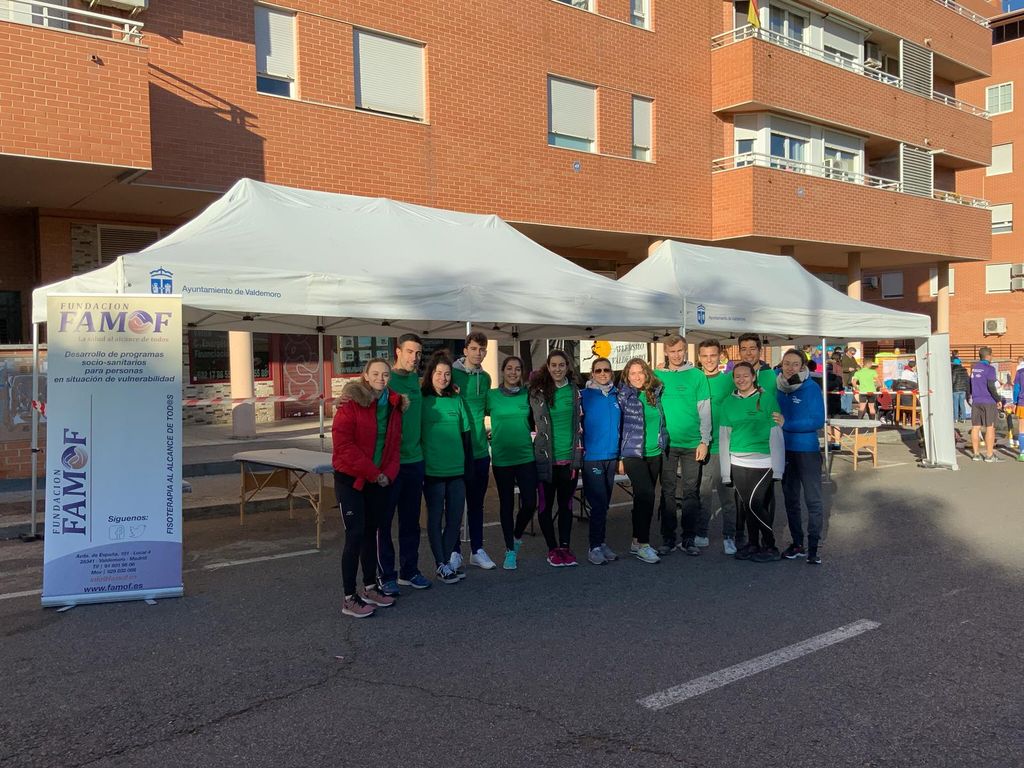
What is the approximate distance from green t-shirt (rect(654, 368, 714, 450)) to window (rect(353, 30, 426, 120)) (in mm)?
10278

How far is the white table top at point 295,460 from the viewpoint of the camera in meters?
7.70

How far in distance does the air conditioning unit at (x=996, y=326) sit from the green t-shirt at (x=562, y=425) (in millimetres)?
36829

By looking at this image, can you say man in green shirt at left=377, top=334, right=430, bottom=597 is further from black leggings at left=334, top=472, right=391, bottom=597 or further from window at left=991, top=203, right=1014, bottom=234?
window at left=991, top=203, right=1014, bottom=234

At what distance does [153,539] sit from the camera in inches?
243

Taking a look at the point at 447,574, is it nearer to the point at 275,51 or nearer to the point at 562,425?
the point at 562,425

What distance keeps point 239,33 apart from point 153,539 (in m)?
10.6

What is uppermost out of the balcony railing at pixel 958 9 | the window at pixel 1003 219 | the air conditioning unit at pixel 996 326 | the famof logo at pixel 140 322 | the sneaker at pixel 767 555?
the balcony railing at pixel 958 9

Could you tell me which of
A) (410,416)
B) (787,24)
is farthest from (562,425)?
(787,24)

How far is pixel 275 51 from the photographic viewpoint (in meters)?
14.6

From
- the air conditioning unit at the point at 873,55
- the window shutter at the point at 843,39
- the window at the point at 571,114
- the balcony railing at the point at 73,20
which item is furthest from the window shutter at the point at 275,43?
the air conditioning unit at the point at 873,55

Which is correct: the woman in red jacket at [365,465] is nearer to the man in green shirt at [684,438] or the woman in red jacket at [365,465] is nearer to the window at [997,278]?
the man in green shirt at [684,438]

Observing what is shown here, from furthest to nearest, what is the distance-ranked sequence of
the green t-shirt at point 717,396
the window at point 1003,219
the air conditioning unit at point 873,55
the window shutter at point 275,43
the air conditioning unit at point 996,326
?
the window at point 1003,219, the air conditioning unit at point 996,326, the air conditioning unit at point 873,55, the window shutter at point 275,43, the green t-shirt at point 717,396

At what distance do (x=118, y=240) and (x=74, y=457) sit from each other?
1073cm

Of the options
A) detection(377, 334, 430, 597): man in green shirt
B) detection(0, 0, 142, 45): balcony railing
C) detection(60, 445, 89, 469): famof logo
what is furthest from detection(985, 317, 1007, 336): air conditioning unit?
detection(60, 445, 89, 469): famof logo
